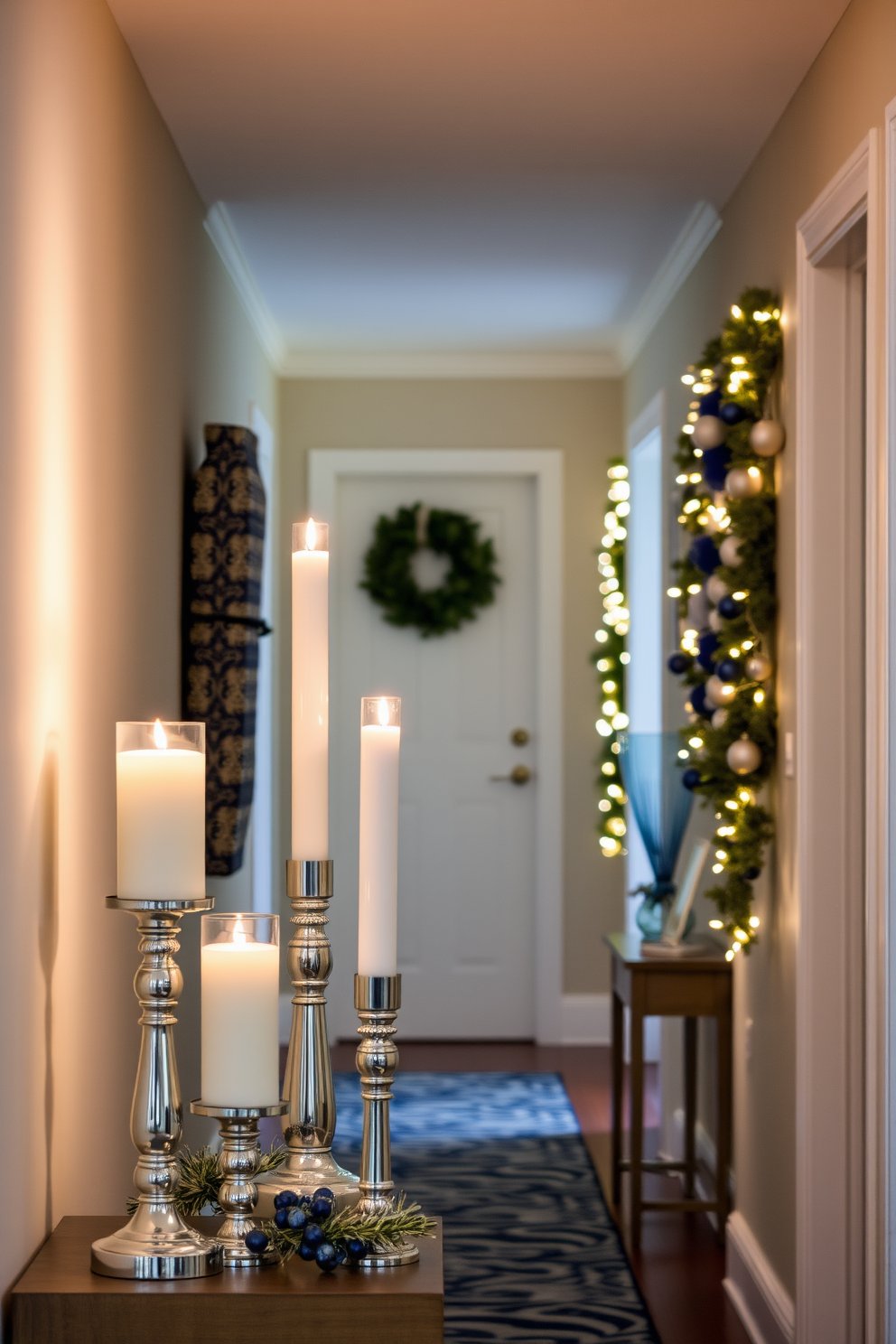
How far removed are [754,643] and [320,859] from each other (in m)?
1.56

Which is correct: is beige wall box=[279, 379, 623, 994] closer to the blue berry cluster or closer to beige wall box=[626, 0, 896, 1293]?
beige wall box=[626, 0, 896, 1293]

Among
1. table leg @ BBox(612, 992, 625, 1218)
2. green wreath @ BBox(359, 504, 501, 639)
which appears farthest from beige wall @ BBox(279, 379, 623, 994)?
table leg @ BBox(612, 992, 625, 1218)

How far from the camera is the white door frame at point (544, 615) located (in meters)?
5.52

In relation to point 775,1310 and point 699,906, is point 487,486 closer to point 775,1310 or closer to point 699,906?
point 699,906

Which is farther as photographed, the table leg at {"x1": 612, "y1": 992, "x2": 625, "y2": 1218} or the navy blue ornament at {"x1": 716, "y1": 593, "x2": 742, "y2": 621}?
the table leg at {"x1": 612, "y1": 992, "x2": 625, "y2": 1218}

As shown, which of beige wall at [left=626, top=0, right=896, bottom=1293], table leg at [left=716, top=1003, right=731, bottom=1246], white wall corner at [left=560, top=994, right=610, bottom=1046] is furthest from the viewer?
white wall corner at [left=560, top=994, right=610, bottom=1046]

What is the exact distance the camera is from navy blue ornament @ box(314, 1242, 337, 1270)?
158 cm

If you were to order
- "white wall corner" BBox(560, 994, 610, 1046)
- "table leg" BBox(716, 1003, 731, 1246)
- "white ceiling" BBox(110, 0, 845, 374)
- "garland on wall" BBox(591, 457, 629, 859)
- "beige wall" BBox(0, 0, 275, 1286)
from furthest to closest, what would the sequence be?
"white wall corner" BBox(560, 994, 610, 1046), "garland on wall" BBox(591, 457, 629, 859), "table leg" BBox(716, 1003, 731, 1246), "white ceiling" BBox(110, 0, 845, 374), "beige wall" BBox(0, 0, 275, 1286)


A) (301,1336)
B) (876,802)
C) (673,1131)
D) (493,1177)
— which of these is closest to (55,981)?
(301,1336)

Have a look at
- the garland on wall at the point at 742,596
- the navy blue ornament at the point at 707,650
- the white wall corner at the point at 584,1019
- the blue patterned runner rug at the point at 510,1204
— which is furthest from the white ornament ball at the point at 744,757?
the white wall corner at the point at 584,1019

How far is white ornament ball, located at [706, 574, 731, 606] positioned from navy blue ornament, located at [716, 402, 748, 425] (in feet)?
1.11

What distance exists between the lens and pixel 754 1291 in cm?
304

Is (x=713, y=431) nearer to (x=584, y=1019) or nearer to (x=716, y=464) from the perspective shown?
(x=716, y=464)

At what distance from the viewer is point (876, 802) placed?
218 cm
